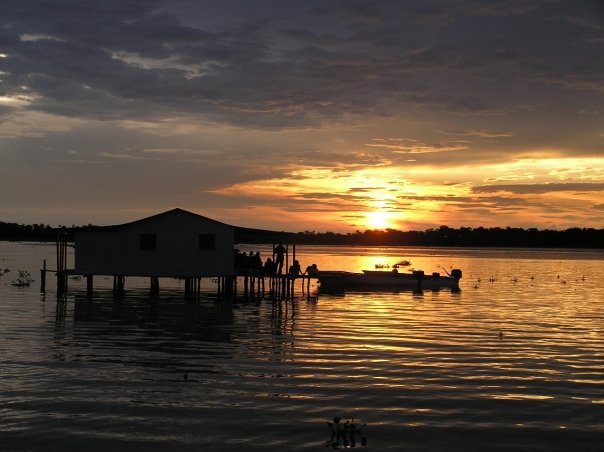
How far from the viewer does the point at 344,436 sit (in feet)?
44.3

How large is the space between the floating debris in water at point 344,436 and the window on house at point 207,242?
2997cm

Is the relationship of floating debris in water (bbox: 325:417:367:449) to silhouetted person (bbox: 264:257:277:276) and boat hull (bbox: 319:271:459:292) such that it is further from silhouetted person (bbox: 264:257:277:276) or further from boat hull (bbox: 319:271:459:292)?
boat hull (bbox: 319:271:459:292)

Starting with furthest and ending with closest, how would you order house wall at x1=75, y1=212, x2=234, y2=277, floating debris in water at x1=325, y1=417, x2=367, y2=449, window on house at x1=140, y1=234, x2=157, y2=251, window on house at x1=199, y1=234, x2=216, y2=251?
window on house at x1=199, y1=234, x2=216, y2=251
window on house at x1=140, y1=234, x2=157, y2=251
house wall at x1=75, y1=212, x2=234, y2=277
floating debris in water at x1=325, y1=417, x2=367, y2=449

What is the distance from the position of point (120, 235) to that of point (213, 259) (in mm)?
5906

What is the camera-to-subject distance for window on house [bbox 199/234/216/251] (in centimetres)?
4328

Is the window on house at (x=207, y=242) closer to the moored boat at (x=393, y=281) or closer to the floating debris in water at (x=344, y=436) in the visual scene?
the moored boat at (x=393, y=281)

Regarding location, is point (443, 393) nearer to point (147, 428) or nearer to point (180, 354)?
point (147, 428)

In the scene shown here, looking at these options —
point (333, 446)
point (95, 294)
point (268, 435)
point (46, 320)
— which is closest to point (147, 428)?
point (268, 435)

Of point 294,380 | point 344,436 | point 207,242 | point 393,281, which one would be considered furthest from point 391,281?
point 344,436

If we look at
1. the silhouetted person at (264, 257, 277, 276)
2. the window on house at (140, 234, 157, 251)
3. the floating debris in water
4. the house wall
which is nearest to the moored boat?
the silhouetted person at (264, 257, 277, 276)

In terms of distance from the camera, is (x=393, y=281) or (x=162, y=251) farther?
(x=393, y=281)

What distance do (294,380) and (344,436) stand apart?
208 inches

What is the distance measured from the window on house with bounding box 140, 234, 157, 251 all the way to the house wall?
0.52ft

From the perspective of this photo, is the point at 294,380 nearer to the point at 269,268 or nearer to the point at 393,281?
the point at 269,268
